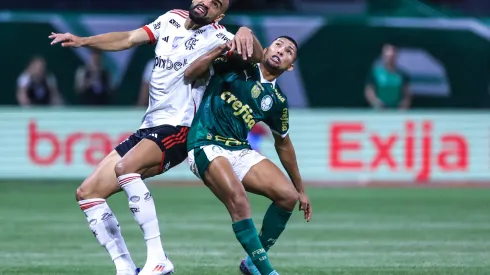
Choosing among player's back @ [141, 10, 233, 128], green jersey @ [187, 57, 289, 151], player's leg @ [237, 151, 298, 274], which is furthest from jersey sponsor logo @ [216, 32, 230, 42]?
player's leg @ [237, 151, 298, 274]

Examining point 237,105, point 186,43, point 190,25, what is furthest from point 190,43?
point 237,105

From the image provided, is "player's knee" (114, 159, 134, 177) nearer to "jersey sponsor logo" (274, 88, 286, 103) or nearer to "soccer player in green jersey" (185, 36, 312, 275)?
"soccer player in green jersey" (185, 36, 312, 275)

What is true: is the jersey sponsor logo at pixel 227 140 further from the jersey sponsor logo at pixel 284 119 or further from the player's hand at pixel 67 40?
the player's hand at pixel 67 40

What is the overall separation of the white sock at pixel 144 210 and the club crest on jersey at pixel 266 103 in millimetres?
1079

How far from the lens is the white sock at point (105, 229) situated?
8516mm

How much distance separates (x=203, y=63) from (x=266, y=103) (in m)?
0.58

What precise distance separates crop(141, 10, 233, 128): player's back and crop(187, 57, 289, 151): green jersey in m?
0.20

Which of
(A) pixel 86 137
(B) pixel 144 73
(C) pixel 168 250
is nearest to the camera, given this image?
(C) pixel 168 250

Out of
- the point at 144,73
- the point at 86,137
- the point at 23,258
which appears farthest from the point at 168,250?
the point at 144,73

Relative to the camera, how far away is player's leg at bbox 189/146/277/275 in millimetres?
8188

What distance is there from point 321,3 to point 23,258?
1228 centimetres

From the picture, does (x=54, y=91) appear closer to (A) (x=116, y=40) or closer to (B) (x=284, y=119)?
(A) (x=116, y=40)

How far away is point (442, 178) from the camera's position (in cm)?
1845

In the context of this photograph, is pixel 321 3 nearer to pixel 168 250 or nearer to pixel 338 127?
pixel 338 127
